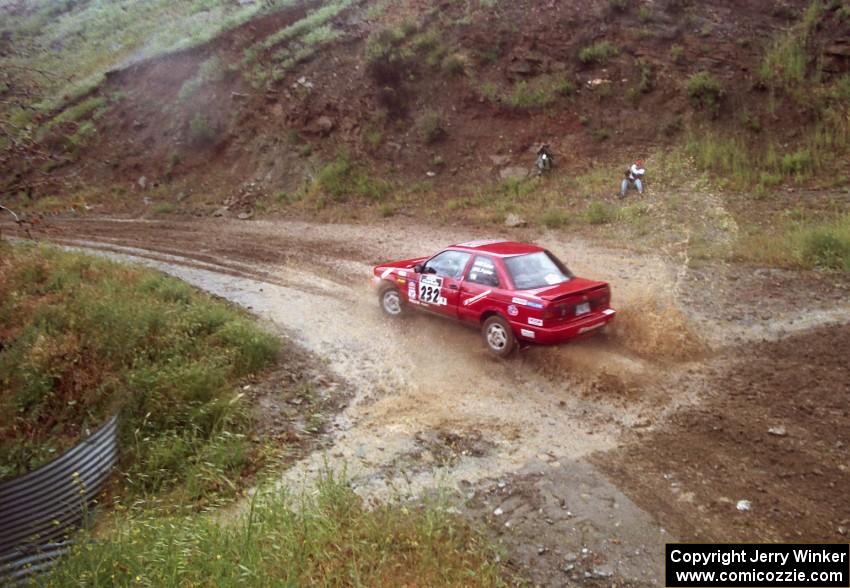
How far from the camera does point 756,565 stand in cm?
455

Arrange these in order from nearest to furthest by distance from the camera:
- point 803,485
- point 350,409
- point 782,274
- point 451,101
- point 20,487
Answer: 1. point 803,485
2. point 20,487
3. point 350,409
4. point 782,274
5. point 451,101

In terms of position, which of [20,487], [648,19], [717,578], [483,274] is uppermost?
[648,19]

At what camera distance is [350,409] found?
7.64 metres

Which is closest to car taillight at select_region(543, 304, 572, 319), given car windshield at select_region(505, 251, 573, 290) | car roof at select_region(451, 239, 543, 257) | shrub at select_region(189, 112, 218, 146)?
car windshield at select_region(505, 251, 573, 290)

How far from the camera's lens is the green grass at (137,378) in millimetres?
6758

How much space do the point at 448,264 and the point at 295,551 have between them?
541 centimetres

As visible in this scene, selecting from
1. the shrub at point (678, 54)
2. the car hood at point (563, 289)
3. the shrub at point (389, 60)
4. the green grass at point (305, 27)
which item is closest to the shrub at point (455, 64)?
the shrub at point (389, 60)

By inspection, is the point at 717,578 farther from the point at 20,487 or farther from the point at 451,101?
the point at 451,101

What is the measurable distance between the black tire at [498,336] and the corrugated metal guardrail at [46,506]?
4817 millimetres

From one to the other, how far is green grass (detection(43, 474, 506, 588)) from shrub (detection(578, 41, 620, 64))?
17.2m

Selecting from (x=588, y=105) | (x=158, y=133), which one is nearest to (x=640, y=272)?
(x=588, y=105)

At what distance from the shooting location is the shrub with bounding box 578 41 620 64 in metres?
19.1

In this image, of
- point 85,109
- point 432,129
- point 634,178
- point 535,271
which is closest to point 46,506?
point 535,271

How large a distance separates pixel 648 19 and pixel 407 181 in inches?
348
